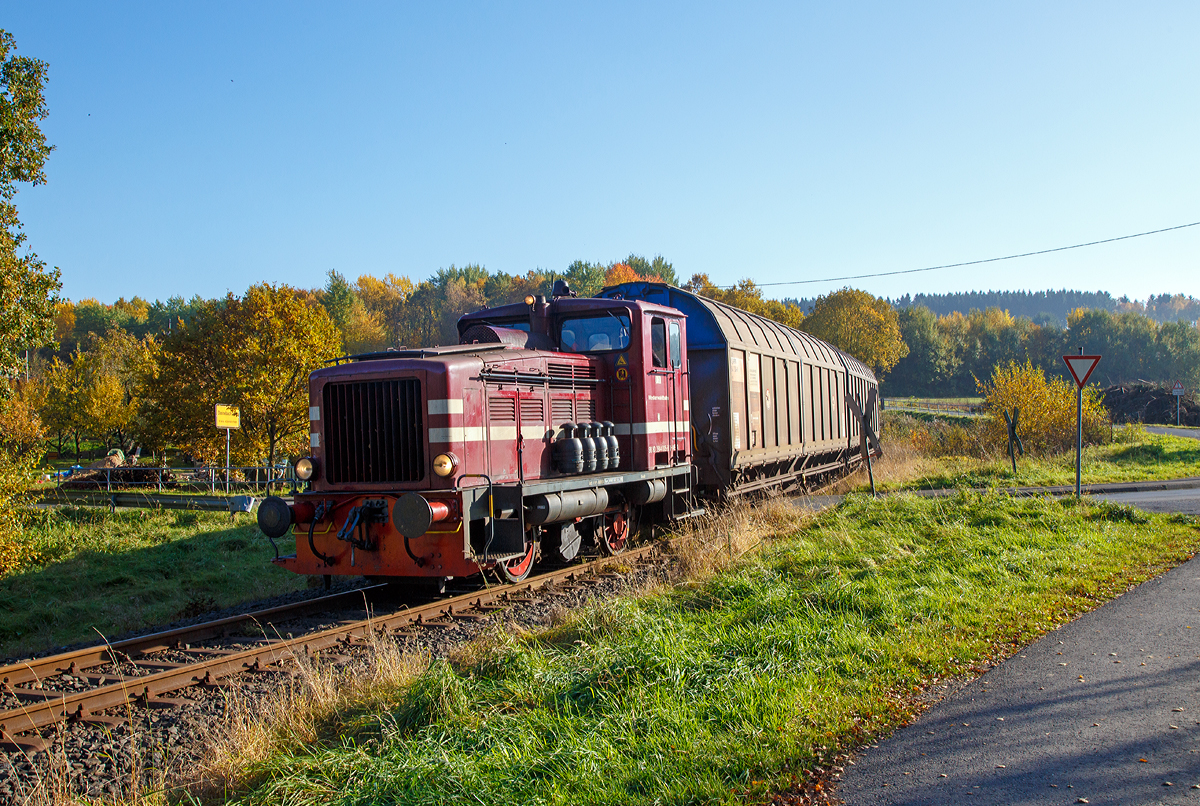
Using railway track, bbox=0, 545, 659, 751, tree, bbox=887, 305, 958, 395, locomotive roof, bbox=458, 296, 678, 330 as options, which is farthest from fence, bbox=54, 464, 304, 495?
tree, bbox=887, 305, 958, 395

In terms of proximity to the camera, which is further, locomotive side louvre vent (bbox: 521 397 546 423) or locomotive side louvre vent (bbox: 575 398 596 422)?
locomotive side louvre vent (bbox: 575 398 596 422)

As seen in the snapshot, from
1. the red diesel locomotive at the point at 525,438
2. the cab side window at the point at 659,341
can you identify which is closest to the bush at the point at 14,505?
the red diesel locomotive at the point at 525,438

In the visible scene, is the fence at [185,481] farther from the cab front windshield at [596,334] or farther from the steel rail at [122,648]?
the steel rail at [122,648]

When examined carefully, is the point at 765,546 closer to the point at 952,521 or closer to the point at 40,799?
the point at 952,521

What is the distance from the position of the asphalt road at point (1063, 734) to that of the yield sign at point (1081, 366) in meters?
7.96

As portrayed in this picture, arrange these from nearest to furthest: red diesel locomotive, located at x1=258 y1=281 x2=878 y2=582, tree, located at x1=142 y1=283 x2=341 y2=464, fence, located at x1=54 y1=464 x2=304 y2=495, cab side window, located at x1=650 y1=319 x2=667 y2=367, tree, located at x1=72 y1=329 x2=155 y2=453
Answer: red diesel locomotive, located at x1=258 y1=281 x2=878 y2=582 → cab side window, located at x1=650 y1=319 x2=667 y2=367 → fence, located at x1=54 y1=464 x2=304 y2=495 → tree, located at x1=142 y1=283 x2=341 y2=464 → tree, located at x1=72 y1=329 x2=155 y2=453

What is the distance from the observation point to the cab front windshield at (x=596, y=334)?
10797mm

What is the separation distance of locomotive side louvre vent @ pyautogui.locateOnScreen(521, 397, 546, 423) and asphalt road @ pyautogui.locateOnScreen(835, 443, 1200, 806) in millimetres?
5432

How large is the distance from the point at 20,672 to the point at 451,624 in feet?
12.2

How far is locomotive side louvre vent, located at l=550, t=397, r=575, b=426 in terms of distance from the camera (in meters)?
9.60

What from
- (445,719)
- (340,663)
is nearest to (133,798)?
(445,719)

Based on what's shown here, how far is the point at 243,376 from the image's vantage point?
83.9 ft

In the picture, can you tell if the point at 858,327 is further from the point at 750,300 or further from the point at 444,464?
the point at 444,464

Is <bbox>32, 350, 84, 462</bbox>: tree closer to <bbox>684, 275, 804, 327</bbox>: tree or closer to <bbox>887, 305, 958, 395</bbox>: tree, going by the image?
<bbox>684, 275, 804, 327</bbox>: tree
